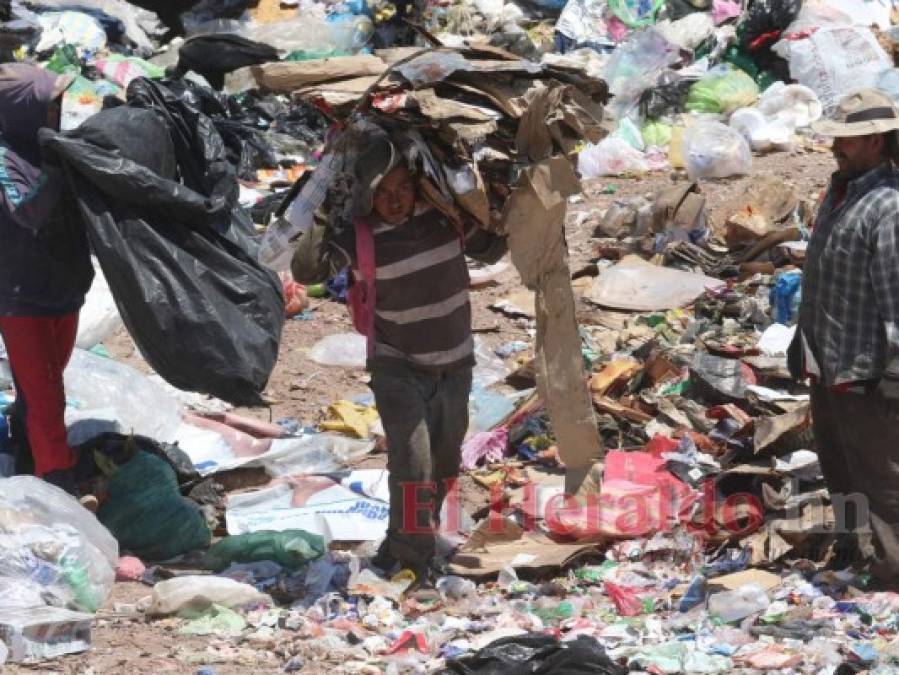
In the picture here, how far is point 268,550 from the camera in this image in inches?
214

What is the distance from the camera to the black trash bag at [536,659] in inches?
167

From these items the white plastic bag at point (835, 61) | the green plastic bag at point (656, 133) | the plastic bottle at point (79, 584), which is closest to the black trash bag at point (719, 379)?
the plastic bottle at point (79, 584)

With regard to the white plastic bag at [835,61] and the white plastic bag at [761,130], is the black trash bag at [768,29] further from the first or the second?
the white plastic bag at [761,130]

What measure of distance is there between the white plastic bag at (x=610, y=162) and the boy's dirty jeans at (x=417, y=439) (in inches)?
241

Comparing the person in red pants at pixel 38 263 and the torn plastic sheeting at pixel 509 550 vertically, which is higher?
the person in red pants at pixel 38 263

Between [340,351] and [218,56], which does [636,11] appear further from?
[340,351]

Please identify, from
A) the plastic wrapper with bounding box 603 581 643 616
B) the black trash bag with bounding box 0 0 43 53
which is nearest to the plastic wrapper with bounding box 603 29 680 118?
the black trash bag with bounding box 0 0 43 53

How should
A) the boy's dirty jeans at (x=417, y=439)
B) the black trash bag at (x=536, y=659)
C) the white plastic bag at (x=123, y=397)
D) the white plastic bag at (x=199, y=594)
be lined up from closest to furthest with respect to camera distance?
the black trash bag at (x=536, y=659), the white plastic bag at (x=199, y=594), the boy's dirty jeans at (x=417, y=439), the white plastic bag at (x=123, y=397)

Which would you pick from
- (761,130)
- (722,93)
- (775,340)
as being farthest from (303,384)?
(722,93)

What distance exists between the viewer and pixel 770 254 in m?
8.74

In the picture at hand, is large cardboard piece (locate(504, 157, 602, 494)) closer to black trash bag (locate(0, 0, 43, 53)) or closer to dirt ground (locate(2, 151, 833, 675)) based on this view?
dirt ground (locate(2, 151, 833, 675))

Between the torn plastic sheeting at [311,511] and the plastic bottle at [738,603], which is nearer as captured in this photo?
the plastic bottle at [738,603]

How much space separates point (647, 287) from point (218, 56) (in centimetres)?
591

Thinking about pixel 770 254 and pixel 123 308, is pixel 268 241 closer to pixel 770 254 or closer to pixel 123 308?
pixel 123 308
